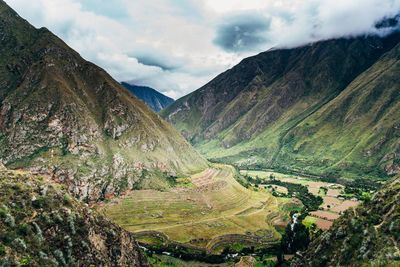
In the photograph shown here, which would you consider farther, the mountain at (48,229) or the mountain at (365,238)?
the mountain at (365,238)

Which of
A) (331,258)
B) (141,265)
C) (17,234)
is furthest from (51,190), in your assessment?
(331,258)

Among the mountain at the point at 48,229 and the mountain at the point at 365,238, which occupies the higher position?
the mountain at the point at 48,229

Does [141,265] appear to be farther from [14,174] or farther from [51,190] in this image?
[14,174]

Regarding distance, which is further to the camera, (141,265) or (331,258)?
(141,265)

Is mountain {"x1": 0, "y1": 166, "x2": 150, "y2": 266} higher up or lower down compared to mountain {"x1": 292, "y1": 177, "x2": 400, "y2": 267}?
higher up
